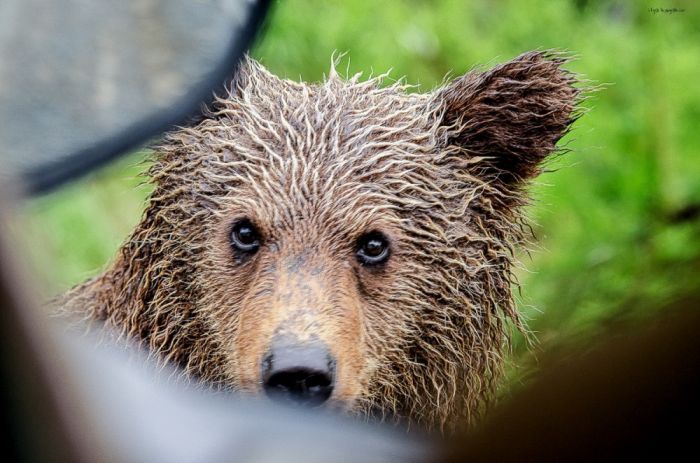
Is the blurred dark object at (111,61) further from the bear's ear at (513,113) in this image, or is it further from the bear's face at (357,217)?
the bear's ear at (513,113)

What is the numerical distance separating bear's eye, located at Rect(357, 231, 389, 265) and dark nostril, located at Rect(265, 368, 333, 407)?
1.29 feet

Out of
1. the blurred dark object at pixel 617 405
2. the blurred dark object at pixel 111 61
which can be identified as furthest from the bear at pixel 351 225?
the blurred dark object at pixel 617 405

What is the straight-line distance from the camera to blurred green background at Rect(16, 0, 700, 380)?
4.66 metres

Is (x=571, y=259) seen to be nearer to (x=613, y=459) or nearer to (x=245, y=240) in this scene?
(x=245, y=240)

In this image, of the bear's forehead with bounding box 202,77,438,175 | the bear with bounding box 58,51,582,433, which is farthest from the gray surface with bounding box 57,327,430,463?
the bear's forehead with bounding box 202,77,438,175

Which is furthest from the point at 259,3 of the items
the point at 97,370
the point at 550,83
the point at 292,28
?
the point at 292,28

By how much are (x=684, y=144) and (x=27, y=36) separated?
3834mm

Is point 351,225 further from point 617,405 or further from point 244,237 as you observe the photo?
point 617,405

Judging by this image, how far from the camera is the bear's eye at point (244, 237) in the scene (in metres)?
2.63

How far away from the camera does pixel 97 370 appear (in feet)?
3.67

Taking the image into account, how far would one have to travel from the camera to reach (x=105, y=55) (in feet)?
8.54

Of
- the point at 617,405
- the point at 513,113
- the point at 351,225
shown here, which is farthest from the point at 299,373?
the point at 617,405

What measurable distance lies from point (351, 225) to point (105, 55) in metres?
0.80

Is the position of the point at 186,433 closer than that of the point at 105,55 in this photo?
Yes
